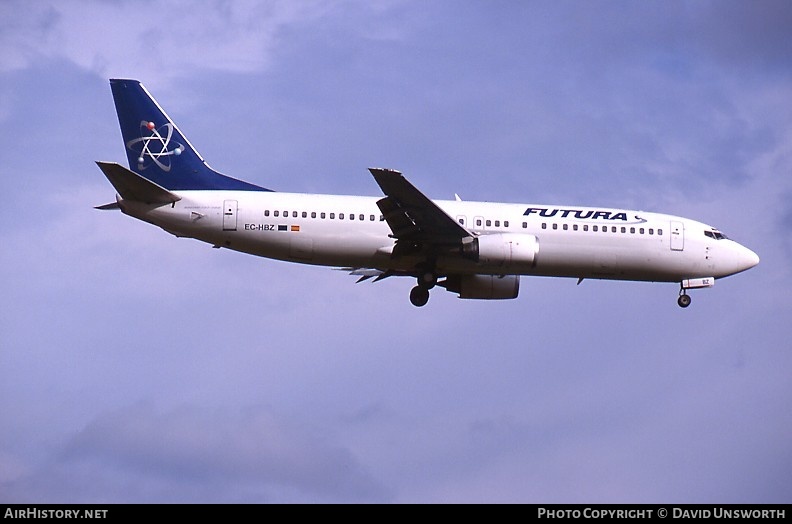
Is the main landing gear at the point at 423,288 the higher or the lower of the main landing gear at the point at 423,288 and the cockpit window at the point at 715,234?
the lower

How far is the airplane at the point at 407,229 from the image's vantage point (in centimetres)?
4759

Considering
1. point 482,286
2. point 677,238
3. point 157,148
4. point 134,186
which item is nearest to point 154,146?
point 157,148

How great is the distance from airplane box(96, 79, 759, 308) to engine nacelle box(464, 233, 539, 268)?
1.5 inches

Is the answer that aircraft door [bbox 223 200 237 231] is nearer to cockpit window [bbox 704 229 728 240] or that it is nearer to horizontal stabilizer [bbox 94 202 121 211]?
horizontal stabilizer [bbox 94 202 121 211]

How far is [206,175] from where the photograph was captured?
49.6 m

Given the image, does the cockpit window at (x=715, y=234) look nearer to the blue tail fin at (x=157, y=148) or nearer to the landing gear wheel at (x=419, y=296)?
the landing gear wheel at (x=419, y=296)

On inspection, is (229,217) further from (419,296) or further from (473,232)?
(473,232)

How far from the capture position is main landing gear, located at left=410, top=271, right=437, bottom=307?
49938 mm

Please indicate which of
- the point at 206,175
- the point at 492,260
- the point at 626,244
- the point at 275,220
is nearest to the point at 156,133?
the point at 206,175

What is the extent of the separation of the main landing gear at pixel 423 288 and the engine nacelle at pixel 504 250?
8.05 ft

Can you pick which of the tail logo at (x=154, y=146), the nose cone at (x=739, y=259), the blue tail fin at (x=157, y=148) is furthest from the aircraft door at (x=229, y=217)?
the nose cone at (x=739, y=259)
